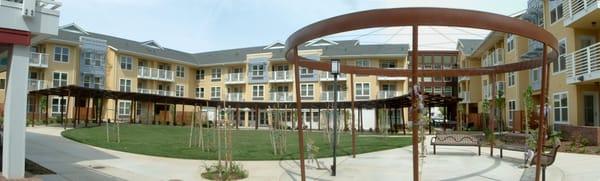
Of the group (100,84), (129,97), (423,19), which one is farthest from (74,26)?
(423,19)

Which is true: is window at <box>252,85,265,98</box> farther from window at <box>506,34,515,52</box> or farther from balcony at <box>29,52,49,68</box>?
window at <box>506,34,515,52</box>

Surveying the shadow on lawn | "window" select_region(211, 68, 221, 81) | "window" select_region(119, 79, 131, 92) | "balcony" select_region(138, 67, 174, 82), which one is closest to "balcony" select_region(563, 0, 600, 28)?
the shadow on lawn

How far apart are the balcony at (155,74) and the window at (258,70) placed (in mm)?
10077

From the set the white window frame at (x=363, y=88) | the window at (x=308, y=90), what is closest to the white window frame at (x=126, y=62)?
the window at (x=308, y=90)

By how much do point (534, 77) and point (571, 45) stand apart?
28.2 feet

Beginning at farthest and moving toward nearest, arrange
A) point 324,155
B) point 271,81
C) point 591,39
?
1. point 271,81
2. point 591,39
3. point 324,155

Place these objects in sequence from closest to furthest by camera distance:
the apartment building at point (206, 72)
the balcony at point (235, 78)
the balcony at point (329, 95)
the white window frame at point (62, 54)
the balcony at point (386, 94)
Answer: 1. the white window frame at point (62, 54)
2. the apartment building at point (206, 72)
3. the balcony at point (329, 95)
4. the balcony at point (386, 94)
5. the balcony at point (235, 78)

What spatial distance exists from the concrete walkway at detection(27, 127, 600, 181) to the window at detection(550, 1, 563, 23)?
12.7 meters

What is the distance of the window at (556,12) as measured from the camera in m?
25.5

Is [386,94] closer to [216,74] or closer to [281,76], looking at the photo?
[281,76]

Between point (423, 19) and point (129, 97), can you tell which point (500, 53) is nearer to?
point (129, 97)

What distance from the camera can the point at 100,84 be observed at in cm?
5353

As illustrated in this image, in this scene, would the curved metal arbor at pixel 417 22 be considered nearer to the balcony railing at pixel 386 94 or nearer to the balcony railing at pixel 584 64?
the balcony railing at pixel 584 64

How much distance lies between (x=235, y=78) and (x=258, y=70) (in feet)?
12.1
